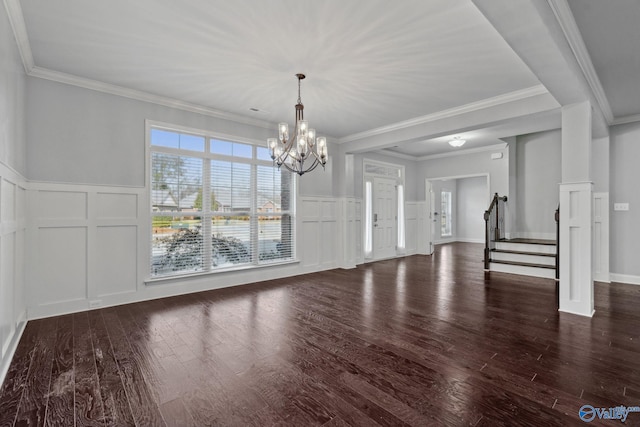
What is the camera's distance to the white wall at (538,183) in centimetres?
616

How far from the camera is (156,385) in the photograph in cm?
209

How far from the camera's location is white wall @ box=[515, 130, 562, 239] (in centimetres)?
616

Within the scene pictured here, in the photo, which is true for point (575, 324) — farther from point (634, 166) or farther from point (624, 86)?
point (634, 166)

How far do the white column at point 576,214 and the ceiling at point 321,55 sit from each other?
320 mm

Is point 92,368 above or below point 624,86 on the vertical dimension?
below

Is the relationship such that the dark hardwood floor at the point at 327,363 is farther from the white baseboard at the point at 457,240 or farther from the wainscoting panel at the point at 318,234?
the white baseboard at the point at 457,240

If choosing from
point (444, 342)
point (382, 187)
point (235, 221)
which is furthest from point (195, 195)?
point (382, 187)

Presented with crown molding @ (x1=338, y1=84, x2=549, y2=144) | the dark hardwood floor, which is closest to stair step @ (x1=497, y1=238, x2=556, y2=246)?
the dark hardwood floor

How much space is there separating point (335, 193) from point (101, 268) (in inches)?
166

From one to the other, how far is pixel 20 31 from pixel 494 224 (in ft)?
25.0

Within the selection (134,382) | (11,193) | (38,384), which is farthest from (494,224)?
(11,193)

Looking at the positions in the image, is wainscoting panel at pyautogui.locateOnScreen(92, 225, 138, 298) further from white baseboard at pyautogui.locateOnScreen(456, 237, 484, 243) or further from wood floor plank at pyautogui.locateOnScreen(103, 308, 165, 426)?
white baseboard at pyautogui.locateOnScreen(456, 237, 484, 243)

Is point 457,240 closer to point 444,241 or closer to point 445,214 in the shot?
point 444,241

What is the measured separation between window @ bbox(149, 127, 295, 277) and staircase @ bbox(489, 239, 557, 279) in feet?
13.5
